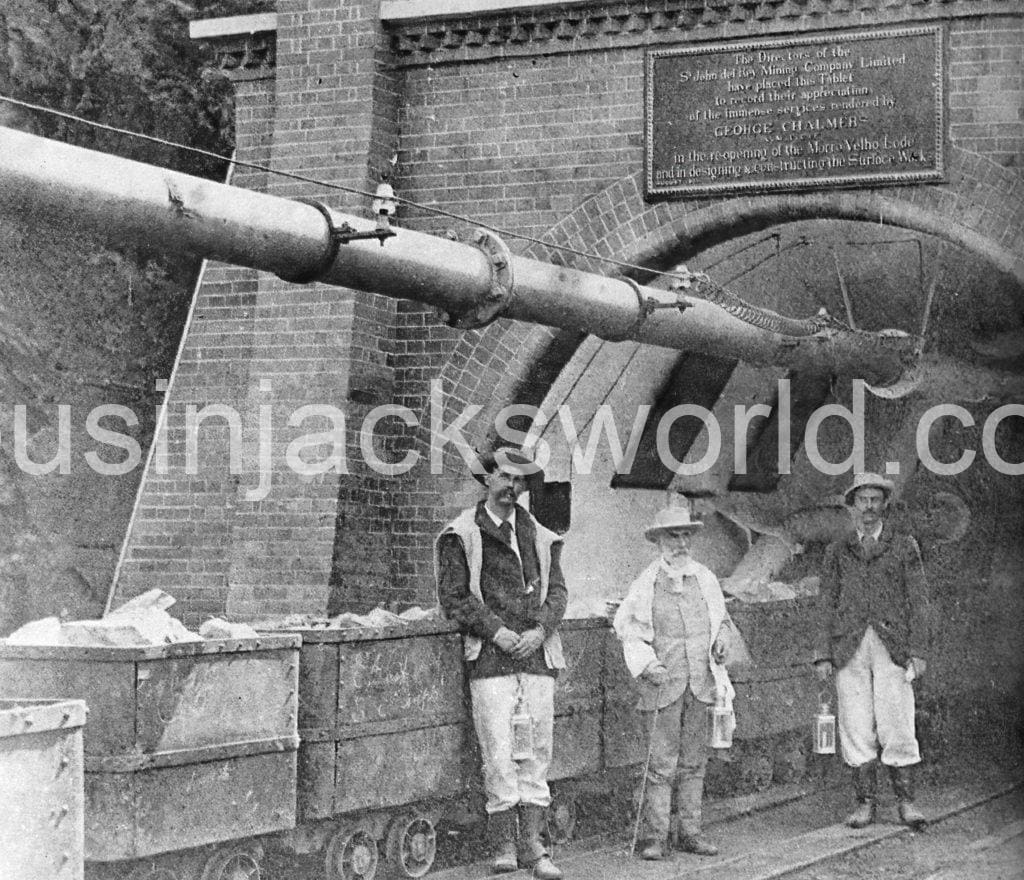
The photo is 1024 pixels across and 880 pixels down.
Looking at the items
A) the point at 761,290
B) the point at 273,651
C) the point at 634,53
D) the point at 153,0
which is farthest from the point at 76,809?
the point at 153,0

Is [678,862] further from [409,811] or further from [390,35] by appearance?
[390,35]

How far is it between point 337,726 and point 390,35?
5836 millimetres

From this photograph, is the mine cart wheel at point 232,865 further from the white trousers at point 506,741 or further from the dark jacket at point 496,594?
the dark jacket at point 496,594

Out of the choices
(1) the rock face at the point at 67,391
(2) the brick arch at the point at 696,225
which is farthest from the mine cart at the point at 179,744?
(1) the rock face at the point at 67,391

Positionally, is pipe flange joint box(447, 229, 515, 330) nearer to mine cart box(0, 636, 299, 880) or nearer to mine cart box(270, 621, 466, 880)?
mine cart box(270, 621, 466, 880)

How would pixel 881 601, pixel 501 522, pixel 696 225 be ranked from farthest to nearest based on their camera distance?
pixel 696 225 < pixel 881 601 < pixel 501 522

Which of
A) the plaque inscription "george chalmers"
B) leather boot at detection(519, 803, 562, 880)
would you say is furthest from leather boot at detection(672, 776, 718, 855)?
the plaque inscription "george chalmers"

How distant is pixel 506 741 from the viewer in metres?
8.07

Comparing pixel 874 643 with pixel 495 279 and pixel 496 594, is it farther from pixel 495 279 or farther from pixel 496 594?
pixel 495 279

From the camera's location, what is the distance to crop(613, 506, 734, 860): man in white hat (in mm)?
8602

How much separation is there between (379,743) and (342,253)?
2.19 meters

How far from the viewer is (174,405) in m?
11.9

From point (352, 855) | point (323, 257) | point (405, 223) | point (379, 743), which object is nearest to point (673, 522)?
point (379, 743)

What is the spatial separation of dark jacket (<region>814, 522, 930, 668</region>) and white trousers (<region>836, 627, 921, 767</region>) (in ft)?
0.20
